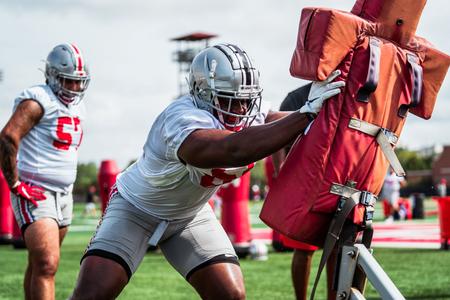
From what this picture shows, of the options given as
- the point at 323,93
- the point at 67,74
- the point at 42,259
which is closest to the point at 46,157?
the point at 67,74

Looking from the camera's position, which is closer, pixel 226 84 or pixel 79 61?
pixel 226 84

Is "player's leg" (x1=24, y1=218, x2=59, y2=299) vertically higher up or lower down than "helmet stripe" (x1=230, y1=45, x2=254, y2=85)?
lower down

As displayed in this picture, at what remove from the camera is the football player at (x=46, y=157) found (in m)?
5.30

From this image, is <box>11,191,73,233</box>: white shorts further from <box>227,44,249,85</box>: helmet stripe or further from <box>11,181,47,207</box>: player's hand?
<box>227,44,249,85</box>: helmet stripe

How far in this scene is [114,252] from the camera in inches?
151

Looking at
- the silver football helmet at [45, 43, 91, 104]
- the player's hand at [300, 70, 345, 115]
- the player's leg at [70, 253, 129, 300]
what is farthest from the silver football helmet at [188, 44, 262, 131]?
the silver football helmet at [45, 43, 91, 104]

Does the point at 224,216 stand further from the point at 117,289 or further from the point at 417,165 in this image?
the point at 417,165

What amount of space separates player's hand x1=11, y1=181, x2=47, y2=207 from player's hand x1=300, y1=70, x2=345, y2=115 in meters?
2.83

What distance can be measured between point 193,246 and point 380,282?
125 centimetres

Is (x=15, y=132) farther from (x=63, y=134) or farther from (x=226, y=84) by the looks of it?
(x=226, y=84)

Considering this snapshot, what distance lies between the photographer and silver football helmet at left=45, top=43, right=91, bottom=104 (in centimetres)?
579

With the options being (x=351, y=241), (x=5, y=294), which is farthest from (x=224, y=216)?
(x=351, y=241)

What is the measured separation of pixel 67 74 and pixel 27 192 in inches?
35.6

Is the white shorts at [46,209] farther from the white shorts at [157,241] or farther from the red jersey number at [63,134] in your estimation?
the white shorts at [157,241]
